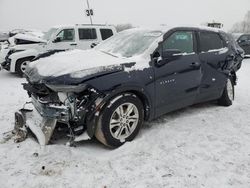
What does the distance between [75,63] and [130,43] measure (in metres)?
1.23

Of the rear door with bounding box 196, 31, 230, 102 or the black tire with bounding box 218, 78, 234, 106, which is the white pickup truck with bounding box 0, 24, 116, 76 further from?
the black tire with bounding box 218, 78, 234, 106

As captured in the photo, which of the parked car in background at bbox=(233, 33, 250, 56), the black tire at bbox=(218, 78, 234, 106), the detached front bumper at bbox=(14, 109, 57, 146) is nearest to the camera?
the detached front bumper at bbox=(14, 109, 57, 146)

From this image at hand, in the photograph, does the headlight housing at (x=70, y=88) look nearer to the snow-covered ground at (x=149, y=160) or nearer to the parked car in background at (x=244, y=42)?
the snow-covered ground at (x=149, y=160)

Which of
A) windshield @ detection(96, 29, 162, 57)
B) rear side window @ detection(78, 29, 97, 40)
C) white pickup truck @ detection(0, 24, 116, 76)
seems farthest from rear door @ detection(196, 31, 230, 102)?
rear side window @ detection(78, 29, 97, 40)

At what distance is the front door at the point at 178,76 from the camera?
456 cm

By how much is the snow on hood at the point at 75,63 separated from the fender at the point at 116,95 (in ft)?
1.14

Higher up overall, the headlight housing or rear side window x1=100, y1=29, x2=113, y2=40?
the headlight housing

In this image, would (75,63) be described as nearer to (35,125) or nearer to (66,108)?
(66,108)

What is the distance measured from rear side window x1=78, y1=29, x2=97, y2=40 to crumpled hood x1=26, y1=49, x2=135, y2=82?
6.69m

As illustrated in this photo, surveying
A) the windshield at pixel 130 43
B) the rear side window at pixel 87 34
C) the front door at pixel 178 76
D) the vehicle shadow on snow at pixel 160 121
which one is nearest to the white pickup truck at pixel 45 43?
the rear side window at pixel 87 34

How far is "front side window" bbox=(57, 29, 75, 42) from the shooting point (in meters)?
10.8

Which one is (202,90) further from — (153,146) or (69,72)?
(69,72)

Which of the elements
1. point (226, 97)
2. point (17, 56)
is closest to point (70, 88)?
point (226, 97)

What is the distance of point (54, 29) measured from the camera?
1115 cm
